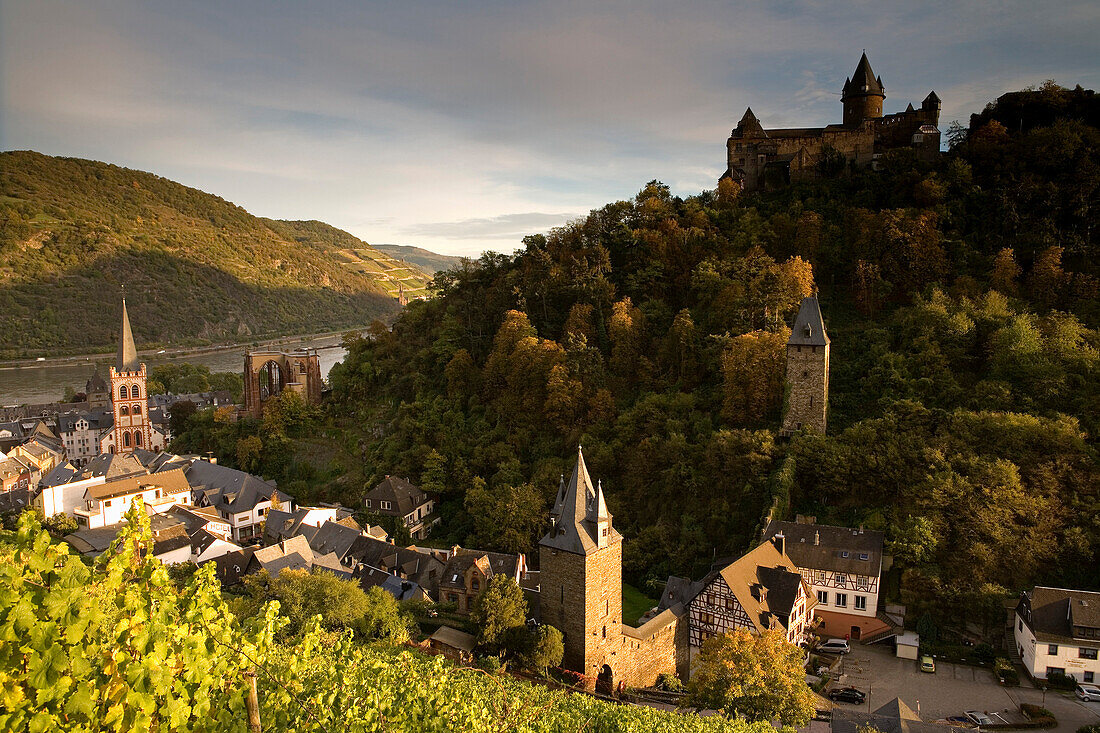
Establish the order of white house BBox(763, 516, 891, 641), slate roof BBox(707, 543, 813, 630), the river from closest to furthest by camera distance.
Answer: slate roof BBox(707, 543, 813, 630), white house BBox(763, 516, 891, 641), the river

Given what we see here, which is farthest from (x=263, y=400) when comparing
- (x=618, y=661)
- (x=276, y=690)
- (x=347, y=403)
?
(x=276, y=690)

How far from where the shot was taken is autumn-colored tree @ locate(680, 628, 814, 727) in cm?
1672

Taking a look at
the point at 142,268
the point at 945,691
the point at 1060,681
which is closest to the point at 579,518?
the point at 945,691

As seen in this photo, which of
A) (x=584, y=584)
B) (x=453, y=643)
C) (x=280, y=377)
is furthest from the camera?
(x=280, y=377)

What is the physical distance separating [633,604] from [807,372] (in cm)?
1158

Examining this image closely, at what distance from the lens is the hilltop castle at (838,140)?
40.2m

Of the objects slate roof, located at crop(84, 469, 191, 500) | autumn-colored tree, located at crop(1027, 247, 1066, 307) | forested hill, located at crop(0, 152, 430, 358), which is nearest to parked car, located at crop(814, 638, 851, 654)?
autumn-colored tree, located at crop(1027, 247, 1066, 307)

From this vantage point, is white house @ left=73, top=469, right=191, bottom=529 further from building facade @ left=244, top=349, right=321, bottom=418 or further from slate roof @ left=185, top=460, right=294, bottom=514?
building facade @ left=244, top=349, right=321, bottom=418

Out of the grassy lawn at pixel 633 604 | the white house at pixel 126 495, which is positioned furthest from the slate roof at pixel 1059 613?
the white house at pixel 126 495

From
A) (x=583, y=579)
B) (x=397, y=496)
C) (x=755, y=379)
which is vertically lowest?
Answer: (x=397, y=496)

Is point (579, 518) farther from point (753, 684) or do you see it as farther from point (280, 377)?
point (280, 377)

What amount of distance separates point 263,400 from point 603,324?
2525 centimetres

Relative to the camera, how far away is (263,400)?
48000mm

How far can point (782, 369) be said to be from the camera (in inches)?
1156
